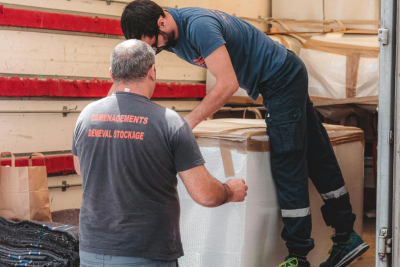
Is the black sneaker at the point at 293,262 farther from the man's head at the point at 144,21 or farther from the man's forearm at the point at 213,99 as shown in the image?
the man's head at the point at 144,21

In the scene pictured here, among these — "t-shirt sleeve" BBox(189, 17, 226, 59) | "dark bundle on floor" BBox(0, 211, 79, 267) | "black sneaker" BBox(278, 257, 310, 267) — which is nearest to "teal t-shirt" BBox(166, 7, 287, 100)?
"t-shirt sleeve" BBox(189, 17, 226, 59)

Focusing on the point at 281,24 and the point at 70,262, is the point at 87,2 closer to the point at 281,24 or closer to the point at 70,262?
the point at 281,24

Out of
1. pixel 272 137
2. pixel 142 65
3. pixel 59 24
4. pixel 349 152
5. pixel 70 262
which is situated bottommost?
pixel 70 262

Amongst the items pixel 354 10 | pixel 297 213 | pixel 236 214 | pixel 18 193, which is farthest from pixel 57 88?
pixel 354 10

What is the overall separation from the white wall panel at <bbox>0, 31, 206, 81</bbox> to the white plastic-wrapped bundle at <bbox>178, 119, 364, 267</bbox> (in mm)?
1670

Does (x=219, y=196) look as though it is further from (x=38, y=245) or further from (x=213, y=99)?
(x=38, y=245)

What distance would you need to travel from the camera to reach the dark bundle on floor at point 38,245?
7.61 ft

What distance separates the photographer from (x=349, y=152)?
283 centimetres

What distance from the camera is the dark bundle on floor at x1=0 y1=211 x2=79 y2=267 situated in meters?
2.32

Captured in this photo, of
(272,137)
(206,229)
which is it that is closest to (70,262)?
(206,229)

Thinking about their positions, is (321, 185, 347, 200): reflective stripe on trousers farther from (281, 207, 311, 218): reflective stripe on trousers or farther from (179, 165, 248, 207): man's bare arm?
(179, 165, 248, 207): man's bare arm

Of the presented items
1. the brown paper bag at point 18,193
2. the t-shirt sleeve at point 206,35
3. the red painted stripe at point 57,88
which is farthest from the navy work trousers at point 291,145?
the red painted stripe at point 57,88

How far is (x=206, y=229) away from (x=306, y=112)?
868mm

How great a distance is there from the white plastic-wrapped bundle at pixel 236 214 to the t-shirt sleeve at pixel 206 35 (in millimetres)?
486
